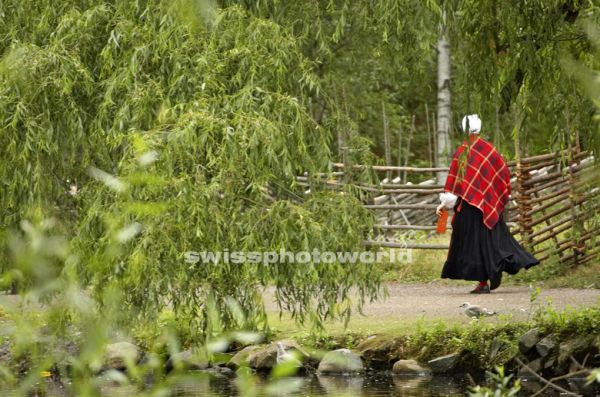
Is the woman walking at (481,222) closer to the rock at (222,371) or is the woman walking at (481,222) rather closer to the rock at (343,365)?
the rock at (343,365)

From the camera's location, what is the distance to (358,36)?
15.1m

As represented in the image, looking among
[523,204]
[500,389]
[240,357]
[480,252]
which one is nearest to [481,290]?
[480,252]

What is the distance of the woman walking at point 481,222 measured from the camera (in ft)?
36.8

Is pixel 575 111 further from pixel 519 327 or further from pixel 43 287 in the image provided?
pixel 43 287

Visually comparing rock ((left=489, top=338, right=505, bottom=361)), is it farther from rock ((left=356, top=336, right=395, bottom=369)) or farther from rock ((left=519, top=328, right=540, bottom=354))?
rock ((left=356, top=336, right=395, bottom=369))

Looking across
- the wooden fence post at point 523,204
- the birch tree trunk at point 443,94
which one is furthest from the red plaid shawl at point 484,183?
the birch tree trunk at point 443,94

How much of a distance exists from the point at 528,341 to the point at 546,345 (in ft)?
0.41

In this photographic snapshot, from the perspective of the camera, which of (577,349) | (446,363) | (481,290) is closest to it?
(577,349)

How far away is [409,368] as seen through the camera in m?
9.09

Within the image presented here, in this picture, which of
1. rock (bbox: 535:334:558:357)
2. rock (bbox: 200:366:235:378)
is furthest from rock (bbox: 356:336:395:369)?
rock (bbox: 535:334:558:357)

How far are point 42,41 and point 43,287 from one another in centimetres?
603

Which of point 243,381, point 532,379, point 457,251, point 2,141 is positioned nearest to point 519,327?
point 532,379

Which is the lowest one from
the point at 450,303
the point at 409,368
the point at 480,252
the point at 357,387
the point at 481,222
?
the point at 357,387

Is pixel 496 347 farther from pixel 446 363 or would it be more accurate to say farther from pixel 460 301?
pixel 460 301
